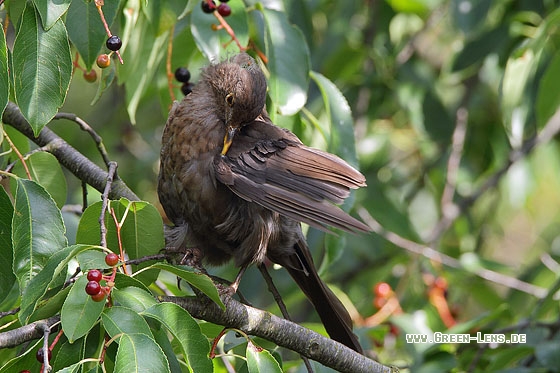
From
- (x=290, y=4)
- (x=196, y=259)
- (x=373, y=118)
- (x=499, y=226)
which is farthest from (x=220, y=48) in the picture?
(x=499, y=226)

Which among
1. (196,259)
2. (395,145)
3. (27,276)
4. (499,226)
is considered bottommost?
(499,226)

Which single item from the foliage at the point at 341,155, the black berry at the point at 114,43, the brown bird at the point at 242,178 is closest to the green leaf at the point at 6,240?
the foliage at the point at 341,155

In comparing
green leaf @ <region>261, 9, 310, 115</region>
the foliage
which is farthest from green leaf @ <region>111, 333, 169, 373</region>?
green leaf @ <region>261, 9, 310, 115</region>

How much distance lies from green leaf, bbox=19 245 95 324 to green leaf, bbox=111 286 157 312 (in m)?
0.14

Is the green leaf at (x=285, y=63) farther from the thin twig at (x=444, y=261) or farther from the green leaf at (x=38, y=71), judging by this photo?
the thin twig at (x=444, y=261)

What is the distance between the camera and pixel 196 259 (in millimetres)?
2973

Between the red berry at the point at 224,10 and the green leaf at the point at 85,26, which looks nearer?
the green leaf at the point at 85,26

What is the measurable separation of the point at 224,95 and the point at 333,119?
45cm

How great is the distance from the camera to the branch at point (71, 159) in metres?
2.78

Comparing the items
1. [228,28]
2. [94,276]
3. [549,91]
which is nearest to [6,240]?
[94,276]

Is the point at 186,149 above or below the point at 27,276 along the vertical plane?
below

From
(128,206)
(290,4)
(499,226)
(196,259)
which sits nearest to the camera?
(128,206)

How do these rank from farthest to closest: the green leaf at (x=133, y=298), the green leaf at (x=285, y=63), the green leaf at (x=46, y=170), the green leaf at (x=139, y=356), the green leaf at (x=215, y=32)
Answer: the green leaf at (x=215, y=32) → the green leaf at (x=285, y=63) → the green leaf at (x=46, y=170) → the green leaf at (x=133, y=298) → the green leaf at (x=139, y=356)

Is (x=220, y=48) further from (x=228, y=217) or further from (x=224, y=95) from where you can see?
(x=228, y=217)
